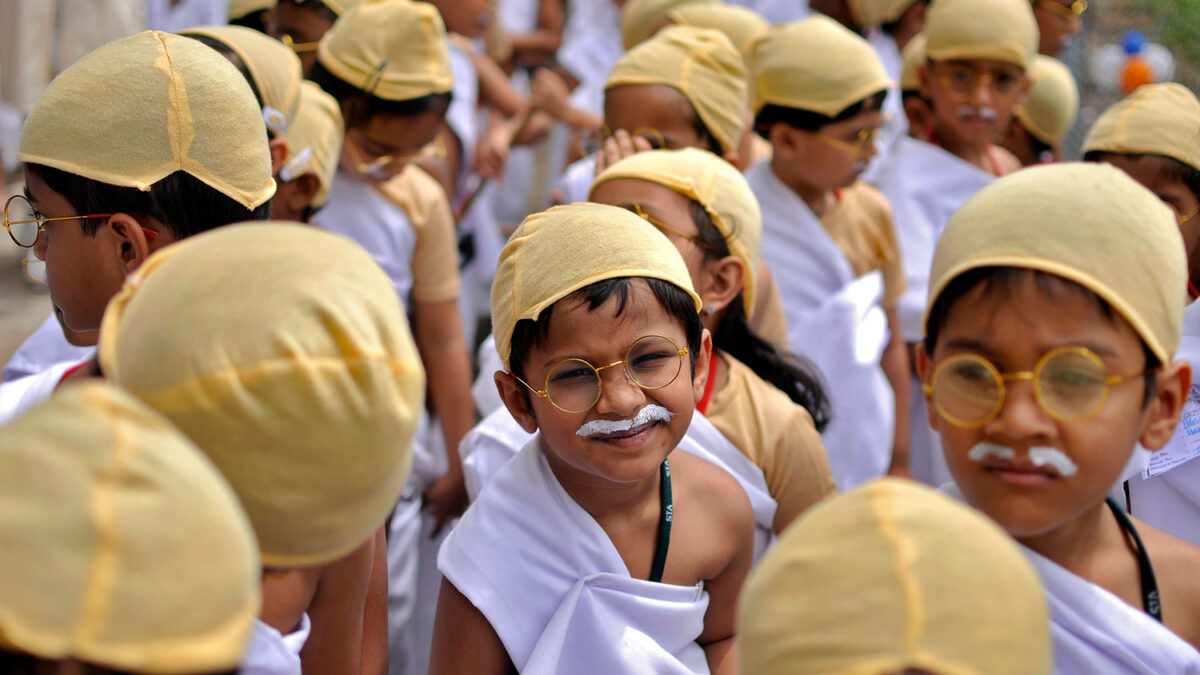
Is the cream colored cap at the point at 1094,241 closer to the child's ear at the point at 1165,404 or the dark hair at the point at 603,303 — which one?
the child's ear at the point at 1165,404

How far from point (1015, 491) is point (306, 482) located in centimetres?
101

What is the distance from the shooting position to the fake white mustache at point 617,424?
1.94 metres

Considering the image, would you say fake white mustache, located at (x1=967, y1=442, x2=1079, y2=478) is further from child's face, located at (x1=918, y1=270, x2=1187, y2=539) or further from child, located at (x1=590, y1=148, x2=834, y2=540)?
child, located at (x1=590, y1=148, x2=834, y2=540)

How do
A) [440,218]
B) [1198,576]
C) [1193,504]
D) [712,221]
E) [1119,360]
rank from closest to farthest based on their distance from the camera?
[1119,360] < [1198,576] < [1193,504] < [712,221] < [440,218]

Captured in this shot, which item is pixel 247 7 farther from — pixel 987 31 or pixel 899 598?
pixel 899 598

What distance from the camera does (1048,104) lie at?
5.04 meters

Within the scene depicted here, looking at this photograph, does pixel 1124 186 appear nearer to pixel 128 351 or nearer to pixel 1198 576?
pixel 1198 576

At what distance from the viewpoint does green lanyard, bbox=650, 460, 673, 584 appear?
6.70 ft

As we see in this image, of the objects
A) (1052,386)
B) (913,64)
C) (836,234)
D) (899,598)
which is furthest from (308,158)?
(913,64)

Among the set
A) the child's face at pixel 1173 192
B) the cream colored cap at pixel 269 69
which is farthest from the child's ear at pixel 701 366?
the cream colored cap at pixel 269 69

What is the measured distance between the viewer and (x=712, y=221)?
275cm

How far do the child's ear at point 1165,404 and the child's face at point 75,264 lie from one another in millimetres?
1756

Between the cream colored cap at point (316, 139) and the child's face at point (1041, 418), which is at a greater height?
the child's face at point (1041, 418)

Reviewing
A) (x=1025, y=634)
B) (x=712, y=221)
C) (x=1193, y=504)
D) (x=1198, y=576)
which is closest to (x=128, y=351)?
(x=1025, y=634)
